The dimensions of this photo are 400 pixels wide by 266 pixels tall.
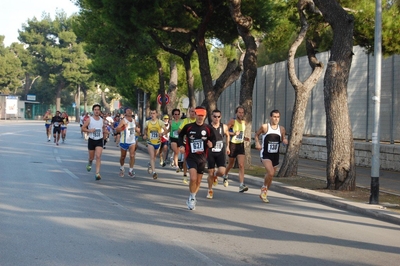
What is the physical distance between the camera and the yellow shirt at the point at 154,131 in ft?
56.4

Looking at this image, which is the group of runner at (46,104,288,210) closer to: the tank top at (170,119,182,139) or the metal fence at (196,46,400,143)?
the tank top at (170,119,182,139)

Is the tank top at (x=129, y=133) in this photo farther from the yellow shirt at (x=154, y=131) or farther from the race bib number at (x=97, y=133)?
the race bib number at (x=97, y=133)

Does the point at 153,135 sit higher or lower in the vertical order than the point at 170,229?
higher

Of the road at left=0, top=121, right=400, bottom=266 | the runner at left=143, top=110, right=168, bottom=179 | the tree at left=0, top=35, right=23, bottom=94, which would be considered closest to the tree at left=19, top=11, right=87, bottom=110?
the tree at left=0, top=35, right=23, bottom=94

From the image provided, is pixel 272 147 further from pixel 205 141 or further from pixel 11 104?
pixel 11 104

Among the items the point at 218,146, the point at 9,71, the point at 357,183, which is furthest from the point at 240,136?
the point at 9,71

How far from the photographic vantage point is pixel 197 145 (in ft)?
39.0

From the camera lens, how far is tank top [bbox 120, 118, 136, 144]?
16750mm

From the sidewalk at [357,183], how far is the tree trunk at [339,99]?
83cm

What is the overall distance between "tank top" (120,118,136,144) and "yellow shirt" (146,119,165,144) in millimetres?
528

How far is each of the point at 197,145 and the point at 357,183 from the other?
22.7 feet

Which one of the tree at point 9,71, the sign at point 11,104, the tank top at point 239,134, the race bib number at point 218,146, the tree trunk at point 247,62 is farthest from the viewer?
the tree at point 9,71

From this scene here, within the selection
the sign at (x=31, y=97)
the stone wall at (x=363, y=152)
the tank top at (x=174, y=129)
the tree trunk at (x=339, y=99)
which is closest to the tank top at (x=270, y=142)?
the tree trunk at (x=339, y=99)

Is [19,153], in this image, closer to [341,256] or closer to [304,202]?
[304,202]
